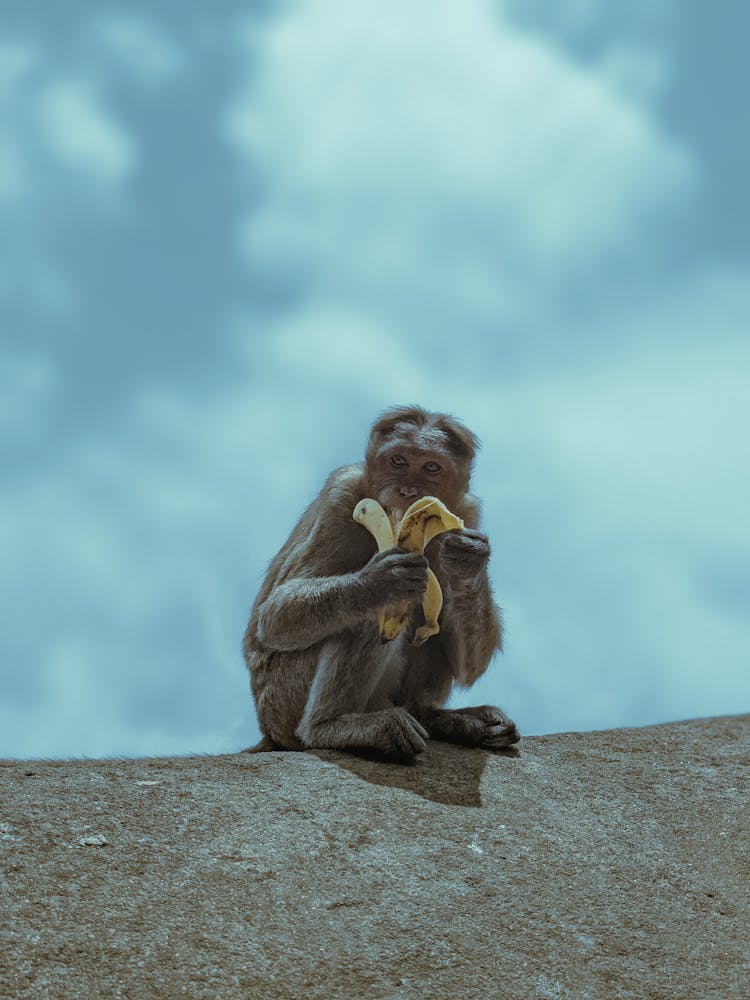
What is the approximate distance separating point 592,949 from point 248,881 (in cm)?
182

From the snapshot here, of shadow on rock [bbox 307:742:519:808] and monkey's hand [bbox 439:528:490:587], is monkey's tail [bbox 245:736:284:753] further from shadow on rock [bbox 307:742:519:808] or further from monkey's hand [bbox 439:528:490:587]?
monkey's hand [bbox 439:528:490:587]

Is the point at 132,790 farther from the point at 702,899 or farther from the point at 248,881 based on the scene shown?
the point at 702,899

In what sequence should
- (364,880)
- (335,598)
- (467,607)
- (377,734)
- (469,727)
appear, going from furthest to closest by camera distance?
(469,727), (467,607), (335,598), (377,734), (364,880)

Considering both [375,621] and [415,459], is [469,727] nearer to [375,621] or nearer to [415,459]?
[375,621]

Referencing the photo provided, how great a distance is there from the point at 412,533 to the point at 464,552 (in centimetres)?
37

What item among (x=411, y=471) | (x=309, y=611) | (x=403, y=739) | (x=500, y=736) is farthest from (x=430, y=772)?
(x=411, y=471)

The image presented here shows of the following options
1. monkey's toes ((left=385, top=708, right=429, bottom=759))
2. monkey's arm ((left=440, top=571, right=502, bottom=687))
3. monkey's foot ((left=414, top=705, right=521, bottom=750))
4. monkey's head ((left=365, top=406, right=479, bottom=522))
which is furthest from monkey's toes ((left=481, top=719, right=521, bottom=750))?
monkey's head ((left=365, top=406, right=479, bottom=522))

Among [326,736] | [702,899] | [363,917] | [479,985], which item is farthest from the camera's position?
[326,736]

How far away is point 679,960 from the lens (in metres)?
6.43

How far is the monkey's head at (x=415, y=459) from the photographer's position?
8.75 metres

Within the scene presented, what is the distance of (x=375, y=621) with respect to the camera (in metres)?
8.68

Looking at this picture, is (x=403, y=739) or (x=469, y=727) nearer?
(x=403, y=739)

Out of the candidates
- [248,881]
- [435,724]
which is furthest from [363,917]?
[435,724]

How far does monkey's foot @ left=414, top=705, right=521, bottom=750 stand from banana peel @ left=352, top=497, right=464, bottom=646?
2.04 feet
